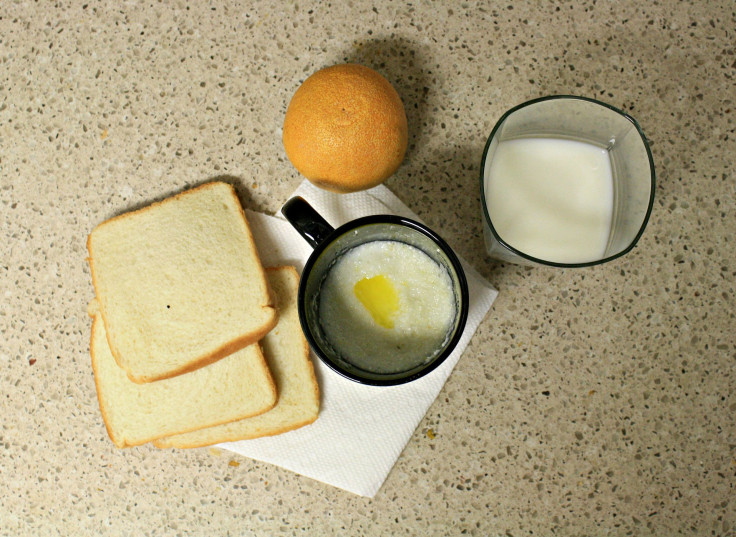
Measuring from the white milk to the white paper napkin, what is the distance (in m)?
0.13

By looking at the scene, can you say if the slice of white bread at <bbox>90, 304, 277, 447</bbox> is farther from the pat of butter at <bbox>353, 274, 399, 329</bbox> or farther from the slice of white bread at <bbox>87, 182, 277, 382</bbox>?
the pat of butter at <bbox>353, 274, 399, 329</bbox>

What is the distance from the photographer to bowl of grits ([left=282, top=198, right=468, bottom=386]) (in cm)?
74

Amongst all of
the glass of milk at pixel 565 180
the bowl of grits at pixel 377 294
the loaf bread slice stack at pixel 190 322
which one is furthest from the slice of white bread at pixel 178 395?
the glass of milk at pixel 565 180

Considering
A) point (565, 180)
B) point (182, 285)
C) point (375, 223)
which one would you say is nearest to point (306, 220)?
point (375, 223)

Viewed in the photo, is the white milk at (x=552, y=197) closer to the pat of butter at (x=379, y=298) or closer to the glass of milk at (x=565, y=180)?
the glass of milk at (x=565, y=180)

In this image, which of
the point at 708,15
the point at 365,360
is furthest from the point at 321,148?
the point at 708,15

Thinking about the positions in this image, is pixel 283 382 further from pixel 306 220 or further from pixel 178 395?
pixel 306 220

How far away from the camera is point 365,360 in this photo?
763 millimetres

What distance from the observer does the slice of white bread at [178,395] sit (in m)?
0.85

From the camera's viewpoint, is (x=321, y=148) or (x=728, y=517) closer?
(x=321, y=148)

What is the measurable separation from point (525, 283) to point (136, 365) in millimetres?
586

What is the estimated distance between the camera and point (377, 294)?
2.51 feet

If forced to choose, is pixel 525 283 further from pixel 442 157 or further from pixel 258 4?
pixel 258 4

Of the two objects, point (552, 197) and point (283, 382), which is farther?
point (283, 382)
